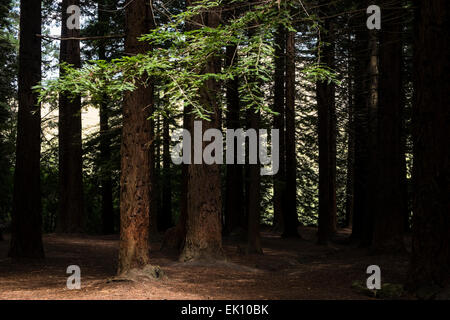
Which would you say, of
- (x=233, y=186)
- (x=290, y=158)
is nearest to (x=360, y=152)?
(x=290, y=158)

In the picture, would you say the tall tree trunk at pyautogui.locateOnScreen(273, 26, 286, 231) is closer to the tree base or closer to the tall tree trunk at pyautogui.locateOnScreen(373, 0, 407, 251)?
the tall tree trunk at pyautogui.locateOnScreen(373, 0, 407, 251)

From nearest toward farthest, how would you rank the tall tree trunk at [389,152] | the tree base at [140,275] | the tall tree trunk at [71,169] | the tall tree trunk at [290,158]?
the tree base at [140,275], the tall tree trunk at [389,152], the tall tree trunk at [71,169], the tall tree trunk at [290,158]

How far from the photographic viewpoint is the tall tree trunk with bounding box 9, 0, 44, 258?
11750 millimetres

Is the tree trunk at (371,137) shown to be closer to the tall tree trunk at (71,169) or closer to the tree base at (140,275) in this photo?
the tree base at (140,275)

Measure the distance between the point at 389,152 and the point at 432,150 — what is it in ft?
19.1

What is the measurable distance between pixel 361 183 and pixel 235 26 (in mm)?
12266

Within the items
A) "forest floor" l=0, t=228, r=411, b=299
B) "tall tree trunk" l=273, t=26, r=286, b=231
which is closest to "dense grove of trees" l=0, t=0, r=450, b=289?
→ "tall tree trunk" l=273, t=26, r=286, b=231

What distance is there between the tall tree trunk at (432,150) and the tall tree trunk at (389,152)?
546cm

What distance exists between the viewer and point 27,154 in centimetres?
1177

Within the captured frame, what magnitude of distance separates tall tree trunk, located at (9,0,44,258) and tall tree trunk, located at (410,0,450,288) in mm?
8778

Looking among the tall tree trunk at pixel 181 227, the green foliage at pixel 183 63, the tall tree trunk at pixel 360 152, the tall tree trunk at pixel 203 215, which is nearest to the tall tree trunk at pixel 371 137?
the tall tree trunk at pixel 360 152

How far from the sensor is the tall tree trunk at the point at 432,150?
23.8 ft
